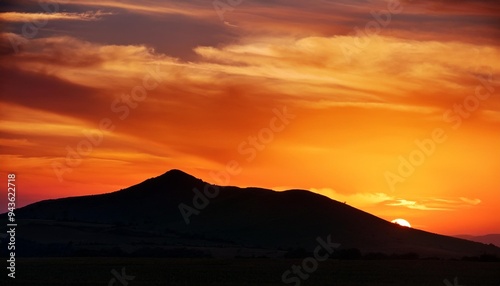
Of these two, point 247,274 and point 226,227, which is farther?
point 226,227

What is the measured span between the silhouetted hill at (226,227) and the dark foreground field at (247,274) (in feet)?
102

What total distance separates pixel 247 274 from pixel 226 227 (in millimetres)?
113301

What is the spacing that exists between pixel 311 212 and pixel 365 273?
108m

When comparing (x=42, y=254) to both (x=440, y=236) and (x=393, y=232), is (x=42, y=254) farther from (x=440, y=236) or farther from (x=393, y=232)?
(x=440, y=236)

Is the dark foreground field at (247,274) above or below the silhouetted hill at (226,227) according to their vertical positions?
below

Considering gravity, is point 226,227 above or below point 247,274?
Answer: above

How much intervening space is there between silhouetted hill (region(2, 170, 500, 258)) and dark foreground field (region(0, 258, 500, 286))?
31.2 meters

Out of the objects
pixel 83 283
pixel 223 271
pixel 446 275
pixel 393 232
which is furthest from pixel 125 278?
pixel 393 232

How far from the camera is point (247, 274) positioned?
55594 mm

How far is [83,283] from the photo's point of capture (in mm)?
47344

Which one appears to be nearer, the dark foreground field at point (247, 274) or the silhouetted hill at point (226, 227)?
the dark foreground field at point (247, 274)

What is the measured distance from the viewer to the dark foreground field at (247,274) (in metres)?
49.2

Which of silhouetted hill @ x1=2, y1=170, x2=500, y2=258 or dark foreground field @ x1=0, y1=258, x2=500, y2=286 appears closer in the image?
dark foreground field @ x1=0, y1=258, x2=500, y2=286

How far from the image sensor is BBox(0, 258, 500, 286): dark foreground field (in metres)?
49.2
